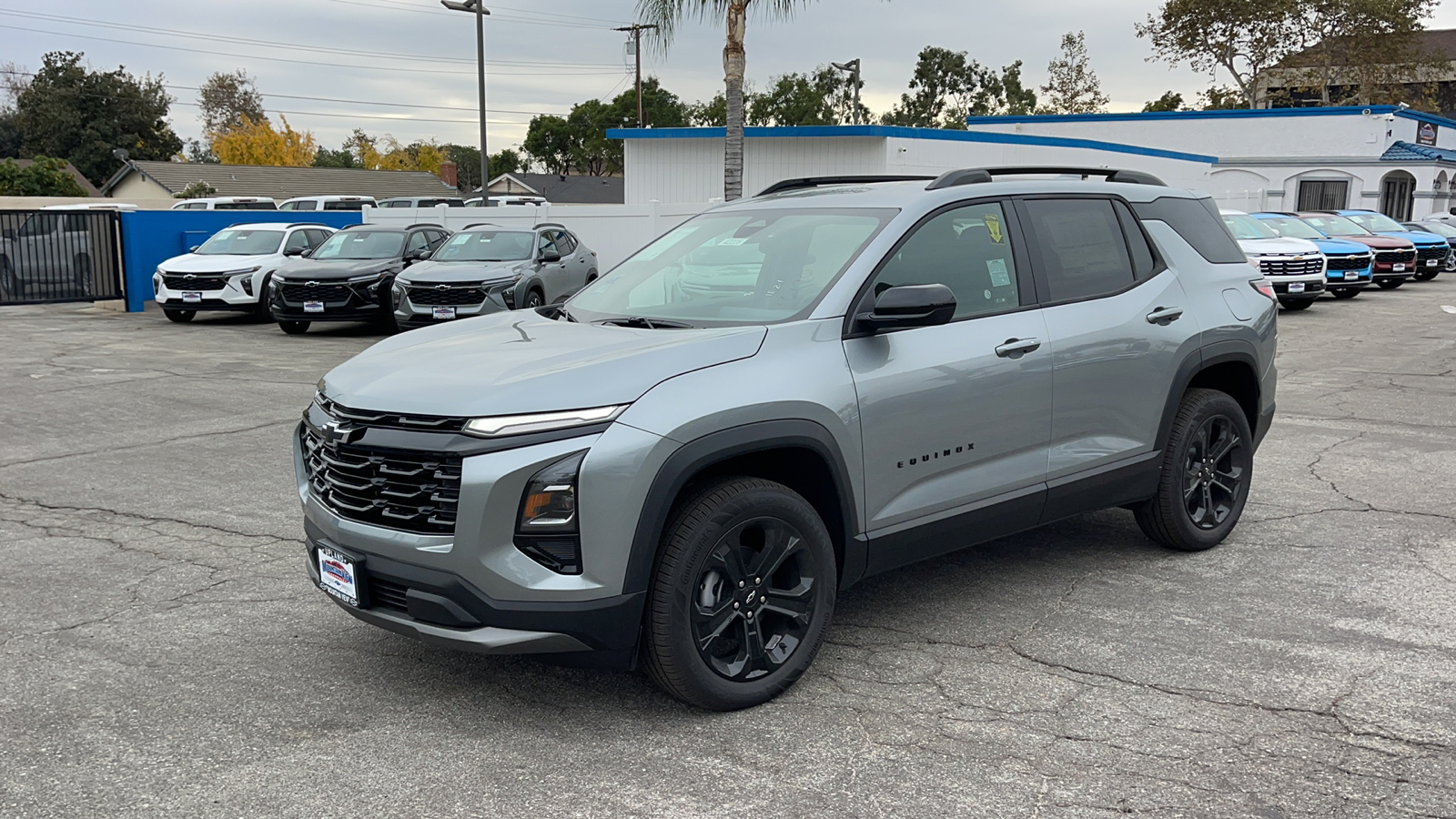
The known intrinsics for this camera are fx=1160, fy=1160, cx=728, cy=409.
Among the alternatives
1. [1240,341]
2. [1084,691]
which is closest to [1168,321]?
[1240,341]

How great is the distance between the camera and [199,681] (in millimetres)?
4289

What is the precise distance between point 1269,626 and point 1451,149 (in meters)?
58.8

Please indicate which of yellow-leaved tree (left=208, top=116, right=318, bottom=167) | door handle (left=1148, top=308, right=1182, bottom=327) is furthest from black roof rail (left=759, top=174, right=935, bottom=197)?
yellow-leaved tree (left=208, top=116, right=318, bottom=167)

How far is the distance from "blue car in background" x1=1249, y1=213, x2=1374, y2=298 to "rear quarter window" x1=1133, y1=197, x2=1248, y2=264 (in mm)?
17165

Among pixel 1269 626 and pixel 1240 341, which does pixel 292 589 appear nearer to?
pixel 1269 626

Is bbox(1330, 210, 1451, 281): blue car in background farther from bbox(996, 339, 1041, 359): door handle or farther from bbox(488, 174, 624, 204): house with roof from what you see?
bbox(488, 174, 624, 204): house with roof

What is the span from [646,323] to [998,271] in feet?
5.08

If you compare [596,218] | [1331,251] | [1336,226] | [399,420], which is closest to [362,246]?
[596,218]

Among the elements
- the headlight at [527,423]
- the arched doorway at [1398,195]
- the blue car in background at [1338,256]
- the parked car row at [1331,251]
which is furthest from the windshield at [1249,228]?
the arched doorway at [1398,195]

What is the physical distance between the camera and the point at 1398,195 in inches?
1880

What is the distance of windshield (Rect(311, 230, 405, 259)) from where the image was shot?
59.3 feet

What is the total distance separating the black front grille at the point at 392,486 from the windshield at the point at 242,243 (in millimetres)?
16986

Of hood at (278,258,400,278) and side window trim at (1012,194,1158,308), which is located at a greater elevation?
side window trim at (1012,194,1158,308)

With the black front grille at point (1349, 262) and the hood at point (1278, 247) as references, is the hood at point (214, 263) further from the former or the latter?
the black front grille at point (1349, 262)
